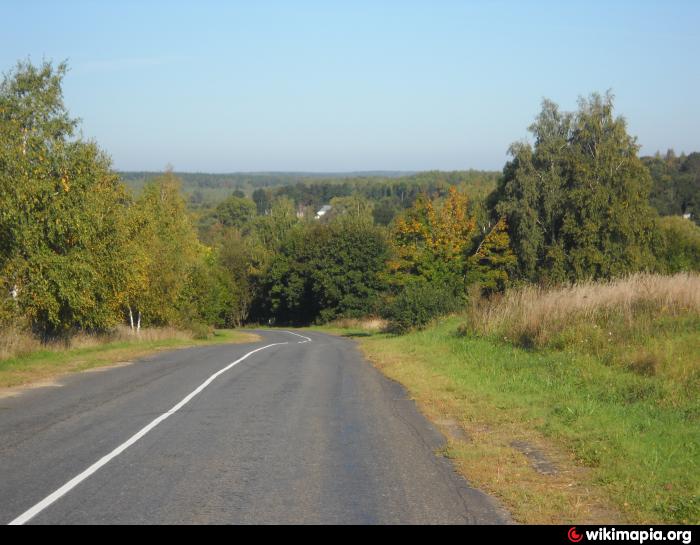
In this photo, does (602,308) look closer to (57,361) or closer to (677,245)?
(57,361)

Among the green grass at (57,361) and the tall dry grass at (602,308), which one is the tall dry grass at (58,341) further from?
the tall dry grass at (602,308)

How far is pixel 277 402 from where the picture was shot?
42.9 feet

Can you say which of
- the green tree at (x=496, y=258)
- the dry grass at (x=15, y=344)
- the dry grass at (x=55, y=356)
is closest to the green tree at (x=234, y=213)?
the green tree at (x=496, y=258)

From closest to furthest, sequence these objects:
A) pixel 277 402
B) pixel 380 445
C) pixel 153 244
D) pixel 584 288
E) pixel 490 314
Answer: pixel 380 445, pixel 277 402, pixel 584 288, pixel 490 314, pixel 153 244

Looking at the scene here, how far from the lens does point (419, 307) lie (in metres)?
33.7

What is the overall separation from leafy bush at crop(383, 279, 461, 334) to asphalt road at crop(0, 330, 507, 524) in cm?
1818

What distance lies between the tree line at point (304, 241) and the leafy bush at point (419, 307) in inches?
2.5

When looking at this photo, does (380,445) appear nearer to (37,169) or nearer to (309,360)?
(309,360)

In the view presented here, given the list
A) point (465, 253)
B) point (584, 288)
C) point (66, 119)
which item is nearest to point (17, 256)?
point (66, 119)

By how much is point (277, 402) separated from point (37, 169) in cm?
1390

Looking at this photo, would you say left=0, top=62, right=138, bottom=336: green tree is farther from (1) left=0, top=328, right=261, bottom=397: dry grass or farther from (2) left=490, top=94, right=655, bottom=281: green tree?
Result: (2) left=490, top=94, right=655, bottom=281: green tree

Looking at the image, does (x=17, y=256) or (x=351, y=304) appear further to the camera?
(x=351, y=304)

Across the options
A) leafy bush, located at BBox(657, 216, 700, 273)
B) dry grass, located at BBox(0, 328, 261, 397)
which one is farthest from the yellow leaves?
dry grass, located at BBox(0, 328, 261, 397)

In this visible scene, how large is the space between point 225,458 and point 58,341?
59.5ft
